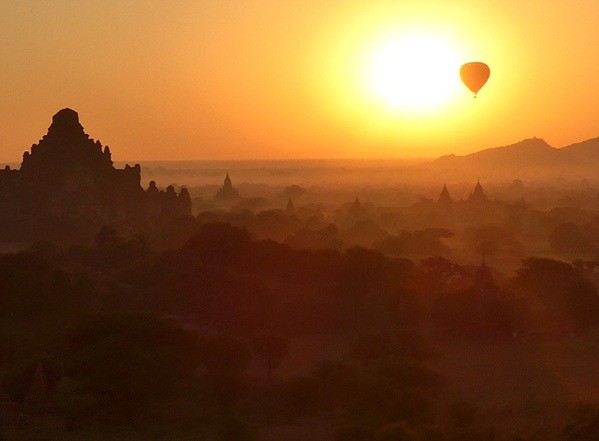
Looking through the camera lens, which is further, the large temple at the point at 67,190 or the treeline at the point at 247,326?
the large temple at the point at 67,190

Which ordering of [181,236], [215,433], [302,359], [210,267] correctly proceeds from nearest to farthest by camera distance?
[215,433], [302,359], [210,267], [181,236]

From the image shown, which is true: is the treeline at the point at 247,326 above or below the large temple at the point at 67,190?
below

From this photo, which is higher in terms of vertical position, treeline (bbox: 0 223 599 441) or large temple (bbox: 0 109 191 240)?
large temple (bbox: 0 109 191 240)

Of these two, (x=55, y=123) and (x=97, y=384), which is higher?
(x=55, y=123)

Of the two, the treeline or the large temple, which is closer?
the treeline

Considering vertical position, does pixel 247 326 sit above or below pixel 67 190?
below

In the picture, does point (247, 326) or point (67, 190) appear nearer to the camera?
point (247, 326)

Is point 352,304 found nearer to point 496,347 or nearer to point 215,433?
point 496,347

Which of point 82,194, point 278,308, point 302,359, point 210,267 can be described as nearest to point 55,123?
point 82,194
